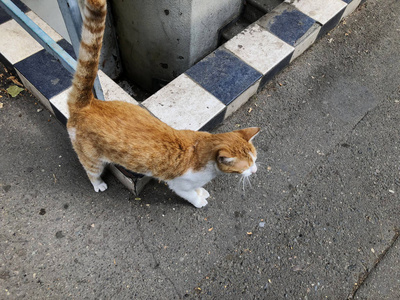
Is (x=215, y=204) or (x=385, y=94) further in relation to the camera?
(x=385, y=94)

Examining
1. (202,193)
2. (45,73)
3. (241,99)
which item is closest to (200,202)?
(202,193)

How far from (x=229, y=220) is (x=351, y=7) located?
287 cm

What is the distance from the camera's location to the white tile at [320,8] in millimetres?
3094

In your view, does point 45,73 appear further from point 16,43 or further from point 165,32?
point 165,32

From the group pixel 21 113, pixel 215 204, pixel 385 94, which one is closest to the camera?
pixel 215 204

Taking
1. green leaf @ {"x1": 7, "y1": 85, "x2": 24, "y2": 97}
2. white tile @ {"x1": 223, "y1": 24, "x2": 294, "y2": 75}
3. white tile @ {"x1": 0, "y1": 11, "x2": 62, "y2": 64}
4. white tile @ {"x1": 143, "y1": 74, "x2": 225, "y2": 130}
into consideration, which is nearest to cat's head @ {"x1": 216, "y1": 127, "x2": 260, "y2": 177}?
white tile @ {"x1": 143, "y1": 74, "x2": 225, "y2": 130}

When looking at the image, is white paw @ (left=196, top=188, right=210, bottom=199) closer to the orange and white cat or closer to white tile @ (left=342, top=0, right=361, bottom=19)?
the orange and white cat

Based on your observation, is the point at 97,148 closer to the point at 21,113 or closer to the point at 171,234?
the point at 171,234

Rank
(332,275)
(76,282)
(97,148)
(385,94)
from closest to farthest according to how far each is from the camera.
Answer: (97,148)
(76,282)
(332,275)
(385,94)

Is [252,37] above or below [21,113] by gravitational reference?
above

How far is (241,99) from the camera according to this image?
2697 millimetres

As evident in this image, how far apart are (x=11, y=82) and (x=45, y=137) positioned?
2.21 ft

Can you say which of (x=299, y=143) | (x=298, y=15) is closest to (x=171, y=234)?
(x=299, y=143)

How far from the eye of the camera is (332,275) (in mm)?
2127
